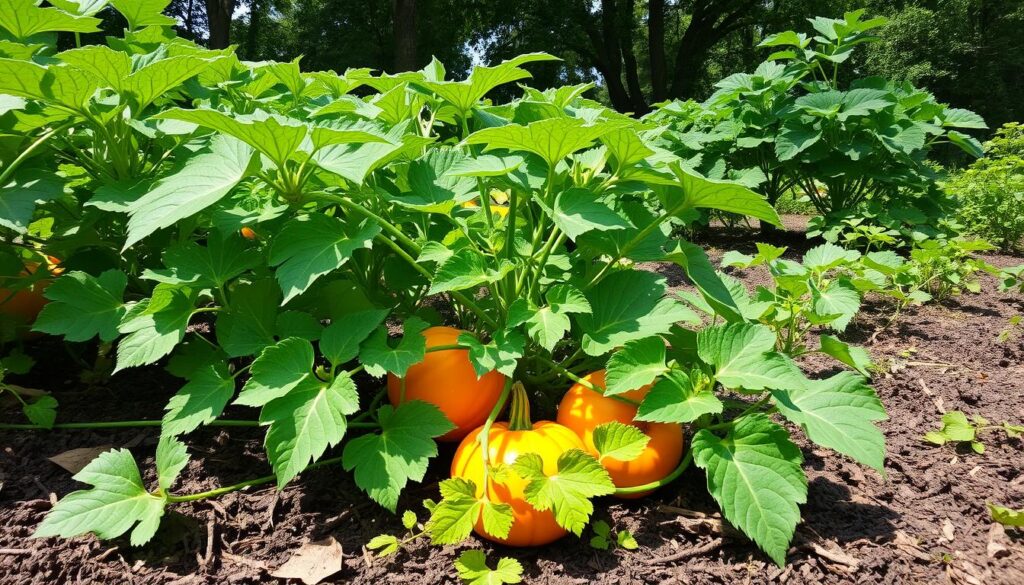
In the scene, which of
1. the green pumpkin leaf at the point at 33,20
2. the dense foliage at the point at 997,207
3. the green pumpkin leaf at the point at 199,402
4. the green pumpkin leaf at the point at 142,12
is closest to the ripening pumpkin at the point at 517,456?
the green pumpkin leaf at the point at 199,402

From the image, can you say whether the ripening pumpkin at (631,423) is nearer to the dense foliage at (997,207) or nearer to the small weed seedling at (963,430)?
the small weed seedling at (963,430)

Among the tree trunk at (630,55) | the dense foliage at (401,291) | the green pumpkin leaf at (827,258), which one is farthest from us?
A: the tree trunk at (630,55)

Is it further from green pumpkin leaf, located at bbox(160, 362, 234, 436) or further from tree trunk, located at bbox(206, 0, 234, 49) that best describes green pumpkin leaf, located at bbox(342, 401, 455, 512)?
tree trunk, located at bbox(206, 0, 234, 49)

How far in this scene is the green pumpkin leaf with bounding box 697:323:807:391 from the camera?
4.00ft

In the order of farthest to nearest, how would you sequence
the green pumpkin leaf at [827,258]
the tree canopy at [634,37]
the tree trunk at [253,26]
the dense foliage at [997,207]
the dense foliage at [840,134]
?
the tree trunk at [253,26] → the tree canopy at [634,37] → the dense foliage at [997,207] → the dense foliage at [840,134] → the green pumpkin leaf at [827,258]

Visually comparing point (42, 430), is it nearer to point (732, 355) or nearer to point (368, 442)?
point (368, 442)

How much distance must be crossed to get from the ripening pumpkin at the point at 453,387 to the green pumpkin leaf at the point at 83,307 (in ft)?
2.51

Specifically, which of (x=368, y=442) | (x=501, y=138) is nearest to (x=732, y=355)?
(x=501, y=138)

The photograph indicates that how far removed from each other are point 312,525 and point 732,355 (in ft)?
3.51

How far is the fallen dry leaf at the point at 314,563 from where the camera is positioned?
1.21 meters

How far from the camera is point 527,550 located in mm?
1308

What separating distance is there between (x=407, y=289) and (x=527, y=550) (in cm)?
83

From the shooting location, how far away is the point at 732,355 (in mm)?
1315

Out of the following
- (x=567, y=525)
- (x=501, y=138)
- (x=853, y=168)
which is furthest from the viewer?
(x=853, y=168)
